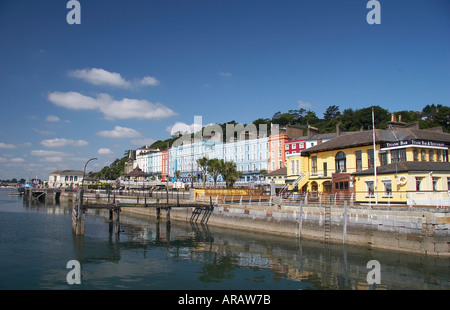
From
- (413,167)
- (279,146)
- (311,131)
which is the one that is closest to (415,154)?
(413,167)

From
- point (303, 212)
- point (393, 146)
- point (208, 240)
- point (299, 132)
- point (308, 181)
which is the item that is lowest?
point (208, 240)

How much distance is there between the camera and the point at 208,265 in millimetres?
21469

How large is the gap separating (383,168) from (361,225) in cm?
833

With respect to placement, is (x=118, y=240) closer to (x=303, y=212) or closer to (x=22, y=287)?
(x=22, y=287)

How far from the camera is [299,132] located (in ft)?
258

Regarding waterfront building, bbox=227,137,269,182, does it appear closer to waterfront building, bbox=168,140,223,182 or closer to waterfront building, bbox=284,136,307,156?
waterfront building, bbox=284,136,307,156

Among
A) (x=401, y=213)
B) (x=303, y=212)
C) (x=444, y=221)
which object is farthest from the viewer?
(x=303, y=212)

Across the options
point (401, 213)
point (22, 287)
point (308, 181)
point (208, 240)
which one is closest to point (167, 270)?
point (22, 287)

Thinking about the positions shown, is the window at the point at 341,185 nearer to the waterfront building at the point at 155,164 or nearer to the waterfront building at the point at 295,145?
the waterfront building at the point at 295,145

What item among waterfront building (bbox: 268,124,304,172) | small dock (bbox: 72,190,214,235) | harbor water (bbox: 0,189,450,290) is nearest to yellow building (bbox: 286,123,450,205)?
harbor water (bbox: 0,189,450,290)

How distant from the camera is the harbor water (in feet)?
56.3

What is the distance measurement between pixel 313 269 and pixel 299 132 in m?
61.1

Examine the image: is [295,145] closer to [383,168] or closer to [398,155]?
[398,155]
